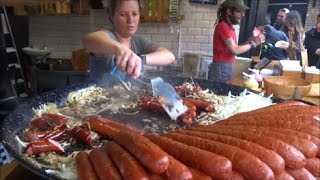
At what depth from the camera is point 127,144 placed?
1.01 meters

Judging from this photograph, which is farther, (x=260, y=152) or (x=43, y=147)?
(x=43, y=147)

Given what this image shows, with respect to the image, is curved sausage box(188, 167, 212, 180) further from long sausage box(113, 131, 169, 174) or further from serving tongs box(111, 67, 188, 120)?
serving tongs box(111, 67, 188, 120)

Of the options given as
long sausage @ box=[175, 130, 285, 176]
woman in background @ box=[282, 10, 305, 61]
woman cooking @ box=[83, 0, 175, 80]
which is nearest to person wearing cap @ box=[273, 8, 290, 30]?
woman in background @ box=[282, 10, 305, 61]

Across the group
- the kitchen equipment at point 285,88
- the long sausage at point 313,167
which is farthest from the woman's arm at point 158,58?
the long sausage at point 313,167

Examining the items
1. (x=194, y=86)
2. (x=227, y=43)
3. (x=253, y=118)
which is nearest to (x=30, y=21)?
(x=227, y=43)

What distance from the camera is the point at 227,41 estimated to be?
11.9 ft

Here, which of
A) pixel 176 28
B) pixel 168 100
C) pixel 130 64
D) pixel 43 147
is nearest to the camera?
pixel 43 147

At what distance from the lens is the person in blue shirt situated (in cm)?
429

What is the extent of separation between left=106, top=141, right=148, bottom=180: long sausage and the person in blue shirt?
3742mm

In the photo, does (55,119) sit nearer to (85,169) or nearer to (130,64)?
(130,64)

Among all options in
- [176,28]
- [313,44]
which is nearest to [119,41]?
[176,28]

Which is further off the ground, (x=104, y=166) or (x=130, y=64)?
(x=130, y=64)

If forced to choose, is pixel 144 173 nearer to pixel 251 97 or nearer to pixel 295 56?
pixel 251 97

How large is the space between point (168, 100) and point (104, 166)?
0.84 meters
